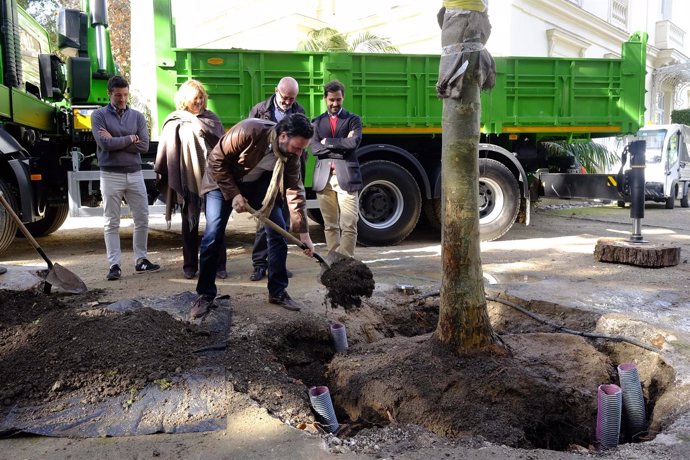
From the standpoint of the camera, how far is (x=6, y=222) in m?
6.30

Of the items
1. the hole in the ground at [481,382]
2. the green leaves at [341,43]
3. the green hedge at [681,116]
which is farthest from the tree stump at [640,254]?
the green hedge at [681,116]

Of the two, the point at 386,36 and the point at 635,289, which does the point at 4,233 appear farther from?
the point at 386,36

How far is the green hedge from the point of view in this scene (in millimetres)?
24281

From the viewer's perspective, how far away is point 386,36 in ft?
56.3

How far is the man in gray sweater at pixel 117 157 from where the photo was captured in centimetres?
541

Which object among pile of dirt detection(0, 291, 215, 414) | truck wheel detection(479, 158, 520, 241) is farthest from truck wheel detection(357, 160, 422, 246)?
pile of dirt detection(0, 291, 215, 414)

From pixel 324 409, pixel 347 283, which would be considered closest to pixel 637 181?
pixel 347 283

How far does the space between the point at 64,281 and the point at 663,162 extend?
572 inches

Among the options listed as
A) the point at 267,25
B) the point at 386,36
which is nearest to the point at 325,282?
the point at 386,36

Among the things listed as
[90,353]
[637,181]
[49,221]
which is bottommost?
[90,353]

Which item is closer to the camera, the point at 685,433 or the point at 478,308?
the point at 685,433

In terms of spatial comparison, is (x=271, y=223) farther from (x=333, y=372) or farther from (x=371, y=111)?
(x=371, y=111)

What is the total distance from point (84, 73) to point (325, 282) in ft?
15.3

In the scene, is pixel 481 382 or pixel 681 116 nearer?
pixel 481 382
